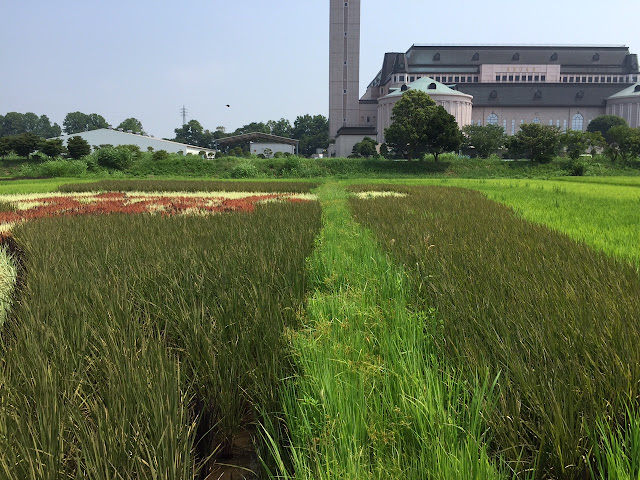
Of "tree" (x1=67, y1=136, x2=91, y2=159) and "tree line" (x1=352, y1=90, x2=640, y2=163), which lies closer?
"tree line" (x1=352, y1=90, x2=640, y2=163)

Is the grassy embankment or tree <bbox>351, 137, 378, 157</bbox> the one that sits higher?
tree <bbox>351, 137, 378, 157</bbox>

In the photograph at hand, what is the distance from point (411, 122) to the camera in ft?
141

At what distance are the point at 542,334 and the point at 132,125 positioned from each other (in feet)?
394

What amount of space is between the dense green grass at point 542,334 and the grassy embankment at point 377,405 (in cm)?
11

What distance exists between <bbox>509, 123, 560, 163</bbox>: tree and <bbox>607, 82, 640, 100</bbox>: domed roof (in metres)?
40.9

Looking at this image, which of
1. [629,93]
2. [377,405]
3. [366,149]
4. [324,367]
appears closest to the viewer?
[377,405]

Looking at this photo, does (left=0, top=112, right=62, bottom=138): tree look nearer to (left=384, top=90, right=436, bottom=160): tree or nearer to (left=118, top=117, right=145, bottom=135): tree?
(left=118, top=117, right=145, bottom=135): tree

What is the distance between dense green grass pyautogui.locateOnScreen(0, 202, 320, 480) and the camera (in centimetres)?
130

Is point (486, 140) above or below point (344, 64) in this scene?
below

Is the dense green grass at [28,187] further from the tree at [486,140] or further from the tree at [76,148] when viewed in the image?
the tree at [486,140]

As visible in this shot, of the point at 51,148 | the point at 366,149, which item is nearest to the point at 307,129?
the point at 366,149

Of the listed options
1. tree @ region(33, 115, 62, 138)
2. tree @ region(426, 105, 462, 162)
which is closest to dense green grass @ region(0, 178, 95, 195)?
tree @ region(426, 105, 462, 162)

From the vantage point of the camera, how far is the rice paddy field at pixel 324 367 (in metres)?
1.32

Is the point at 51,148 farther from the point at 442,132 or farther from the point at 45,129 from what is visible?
the point at 45,129
